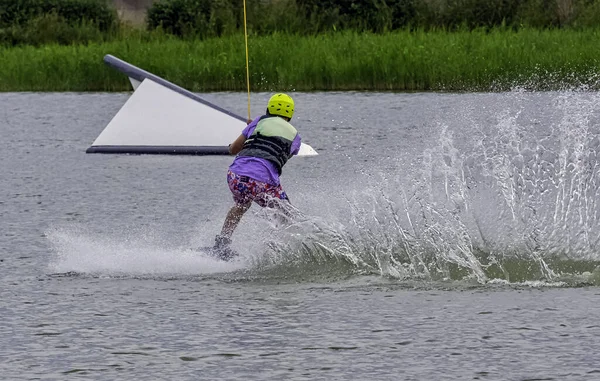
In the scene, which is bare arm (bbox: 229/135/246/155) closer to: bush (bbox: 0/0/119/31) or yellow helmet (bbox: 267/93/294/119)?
yellow helmet (bbox: 267/93/294/119)

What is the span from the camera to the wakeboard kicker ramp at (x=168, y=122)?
2130 centimetres

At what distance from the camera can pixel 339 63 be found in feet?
104

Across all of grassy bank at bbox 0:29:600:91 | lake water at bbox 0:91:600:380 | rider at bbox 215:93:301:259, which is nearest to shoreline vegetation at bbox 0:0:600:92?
grassy bank at bbox 0:29:600:91

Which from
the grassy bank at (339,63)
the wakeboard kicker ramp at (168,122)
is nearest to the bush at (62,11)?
the grassy bank at (339,63)

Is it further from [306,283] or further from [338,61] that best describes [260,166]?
[338,61]

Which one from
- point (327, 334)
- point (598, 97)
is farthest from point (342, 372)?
point (598, 97)

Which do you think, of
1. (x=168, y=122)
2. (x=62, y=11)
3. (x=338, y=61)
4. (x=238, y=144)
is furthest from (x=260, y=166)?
(x=62, y=11)

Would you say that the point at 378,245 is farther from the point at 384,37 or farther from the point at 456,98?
the point at 384,37

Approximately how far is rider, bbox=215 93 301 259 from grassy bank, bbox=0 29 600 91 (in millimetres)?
18083

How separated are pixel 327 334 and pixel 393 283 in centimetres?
179

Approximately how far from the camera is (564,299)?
10.2 m

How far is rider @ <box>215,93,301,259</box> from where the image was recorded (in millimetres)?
11641

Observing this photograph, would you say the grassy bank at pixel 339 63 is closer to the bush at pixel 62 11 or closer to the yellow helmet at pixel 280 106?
the bush at pixel 62 11

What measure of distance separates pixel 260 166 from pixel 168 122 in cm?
1017
